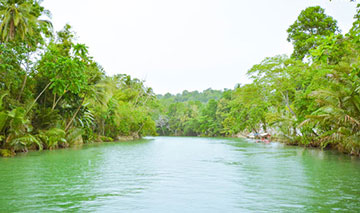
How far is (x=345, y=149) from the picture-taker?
634 inches

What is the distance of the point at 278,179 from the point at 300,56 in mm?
18953

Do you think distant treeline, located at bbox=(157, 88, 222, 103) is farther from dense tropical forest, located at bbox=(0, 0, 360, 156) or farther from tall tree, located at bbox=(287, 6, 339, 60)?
tall tree, located at bbox=(287, 6, 339, 60)

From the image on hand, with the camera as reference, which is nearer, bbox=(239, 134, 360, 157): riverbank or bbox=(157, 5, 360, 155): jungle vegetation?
bbox=(157, 5, 360, 155): jungle vegetation

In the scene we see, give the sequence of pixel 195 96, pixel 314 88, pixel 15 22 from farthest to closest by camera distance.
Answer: pixel 195 96
pixel 314 88
pixel 15 22

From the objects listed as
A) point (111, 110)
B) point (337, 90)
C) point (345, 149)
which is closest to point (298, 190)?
point (337, 90)

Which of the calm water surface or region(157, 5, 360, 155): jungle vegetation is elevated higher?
region(157, 5, 360, 155): jungle vegetation

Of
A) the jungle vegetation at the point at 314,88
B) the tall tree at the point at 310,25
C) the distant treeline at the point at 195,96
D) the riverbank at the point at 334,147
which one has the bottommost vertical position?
the riverbank at the point at 334,147

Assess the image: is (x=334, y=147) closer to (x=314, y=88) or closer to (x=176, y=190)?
(x=314, y=88)

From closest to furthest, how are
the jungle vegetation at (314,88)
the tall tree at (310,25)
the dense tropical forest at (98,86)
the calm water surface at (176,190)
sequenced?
the calm water surface at (176,190) < the jungle vegetation at (314,88) < the dense tropical forest at (98,86) < the tall tree at (310,25)

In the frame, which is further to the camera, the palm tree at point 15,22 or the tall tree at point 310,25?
the tall tree at point 310,25

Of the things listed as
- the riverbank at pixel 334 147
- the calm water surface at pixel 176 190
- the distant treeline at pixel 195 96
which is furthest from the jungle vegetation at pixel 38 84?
the distant treeline at pixel 195 96

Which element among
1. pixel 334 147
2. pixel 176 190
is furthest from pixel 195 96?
pixel 176 190

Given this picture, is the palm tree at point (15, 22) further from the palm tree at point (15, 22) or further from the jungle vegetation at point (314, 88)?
the jungle vegetation at point (314, 88)

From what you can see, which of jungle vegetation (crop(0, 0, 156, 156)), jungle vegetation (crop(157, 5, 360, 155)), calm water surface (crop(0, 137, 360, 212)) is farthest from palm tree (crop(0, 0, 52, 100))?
jungle vegetation (crop(157, 5, 360, 155))
